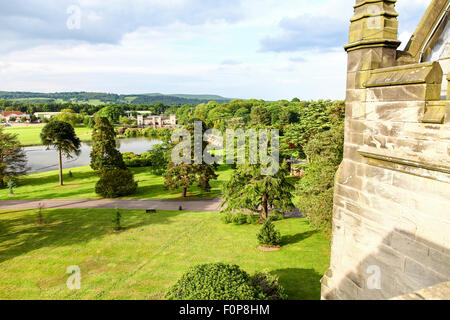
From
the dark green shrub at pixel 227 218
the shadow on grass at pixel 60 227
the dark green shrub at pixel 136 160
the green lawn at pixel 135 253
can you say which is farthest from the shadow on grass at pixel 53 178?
the dark green shrub at pixel 227 218

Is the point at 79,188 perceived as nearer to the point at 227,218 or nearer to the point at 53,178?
the point at 53,178

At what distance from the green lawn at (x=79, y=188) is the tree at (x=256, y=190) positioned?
4870mm

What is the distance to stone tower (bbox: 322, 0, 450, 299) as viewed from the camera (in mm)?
3428

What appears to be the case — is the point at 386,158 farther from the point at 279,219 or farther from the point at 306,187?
the point at 279,219

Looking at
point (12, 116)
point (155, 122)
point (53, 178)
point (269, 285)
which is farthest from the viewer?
point (12, 116)

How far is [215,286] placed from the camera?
7.16 m

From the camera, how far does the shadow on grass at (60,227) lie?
57.8 feet

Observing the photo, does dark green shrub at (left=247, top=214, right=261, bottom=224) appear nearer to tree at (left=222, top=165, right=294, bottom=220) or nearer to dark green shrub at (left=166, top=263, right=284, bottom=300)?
tree at (left=222, top=165, right=294, bottom=220)

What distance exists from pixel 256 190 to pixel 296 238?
3.94 meters

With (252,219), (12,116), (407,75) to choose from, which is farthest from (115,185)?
(12,116)

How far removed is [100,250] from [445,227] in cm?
1693

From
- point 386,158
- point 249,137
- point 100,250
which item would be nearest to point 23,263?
point 100,250

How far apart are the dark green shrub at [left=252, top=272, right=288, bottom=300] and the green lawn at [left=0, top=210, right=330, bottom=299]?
219 centimetres

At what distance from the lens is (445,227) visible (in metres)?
3.37
